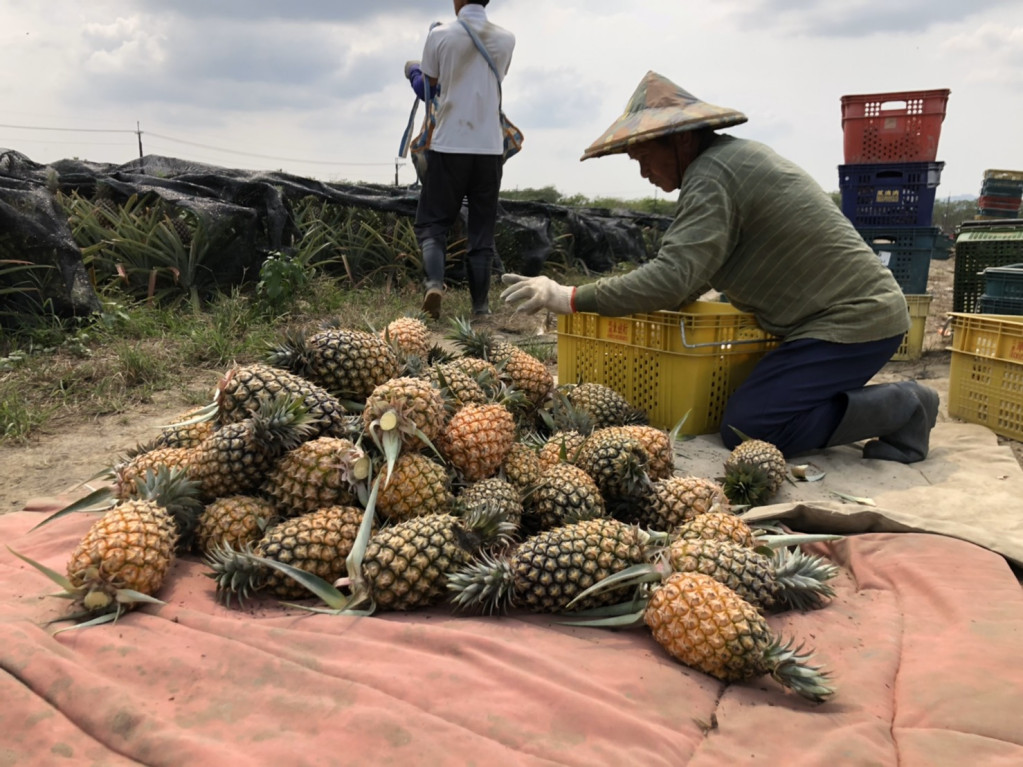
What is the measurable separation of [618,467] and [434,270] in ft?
14.6

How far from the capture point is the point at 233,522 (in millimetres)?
2326

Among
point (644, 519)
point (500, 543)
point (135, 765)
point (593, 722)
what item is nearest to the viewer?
point (135, 765)

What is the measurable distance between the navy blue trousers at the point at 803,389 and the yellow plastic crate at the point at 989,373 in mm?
980

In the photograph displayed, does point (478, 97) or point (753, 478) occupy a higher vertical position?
point (478, 97)

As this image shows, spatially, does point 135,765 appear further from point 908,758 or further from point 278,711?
point 908,758

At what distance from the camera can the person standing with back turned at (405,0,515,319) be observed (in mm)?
6410

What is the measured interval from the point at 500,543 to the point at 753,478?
4.52 feet

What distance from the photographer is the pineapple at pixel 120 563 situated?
2023 mm

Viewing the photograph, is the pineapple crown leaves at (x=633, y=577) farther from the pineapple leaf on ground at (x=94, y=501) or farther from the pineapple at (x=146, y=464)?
the pineapple leaf on ground at (x=94, y=501)

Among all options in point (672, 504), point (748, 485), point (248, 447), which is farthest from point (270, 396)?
point (748, 485)

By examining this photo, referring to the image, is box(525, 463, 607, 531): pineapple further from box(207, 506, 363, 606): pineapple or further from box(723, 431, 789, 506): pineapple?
box(723, 431, 789, 506): pineapple

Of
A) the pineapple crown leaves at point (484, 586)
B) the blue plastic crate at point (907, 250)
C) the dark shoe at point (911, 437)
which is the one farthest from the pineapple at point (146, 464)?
the blue plastic crate at point (907, 250)

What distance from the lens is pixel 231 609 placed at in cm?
212

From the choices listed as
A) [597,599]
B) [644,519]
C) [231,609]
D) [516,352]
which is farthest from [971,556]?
[231,609]
